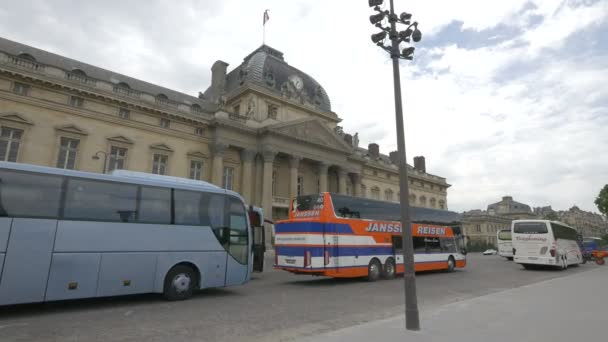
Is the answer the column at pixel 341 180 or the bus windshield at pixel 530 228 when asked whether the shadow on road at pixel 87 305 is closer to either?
the bus windshield at pixel 530 228

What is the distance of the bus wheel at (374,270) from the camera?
15241mm

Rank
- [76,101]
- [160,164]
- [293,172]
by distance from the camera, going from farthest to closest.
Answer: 1. [293,172]
2. [160,164]
3. [76,101]

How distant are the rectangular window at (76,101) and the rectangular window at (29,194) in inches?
745

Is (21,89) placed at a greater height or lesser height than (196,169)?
greater

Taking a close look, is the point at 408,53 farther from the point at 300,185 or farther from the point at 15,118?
the point at 300,185

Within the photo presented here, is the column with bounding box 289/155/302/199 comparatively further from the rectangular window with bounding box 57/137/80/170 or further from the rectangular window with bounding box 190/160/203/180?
the rectangular window with bounding box 57/137/80/170

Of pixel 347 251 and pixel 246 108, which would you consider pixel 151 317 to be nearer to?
pixel 347 251

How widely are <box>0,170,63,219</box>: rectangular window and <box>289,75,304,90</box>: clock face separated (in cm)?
3292

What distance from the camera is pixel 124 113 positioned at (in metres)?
25.9

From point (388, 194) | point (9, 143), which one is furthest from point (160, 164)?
point (388, 194)

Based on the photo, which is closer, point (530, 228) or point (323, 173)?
point (530, 228)

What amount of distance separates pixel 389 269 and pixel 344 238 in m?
3.48

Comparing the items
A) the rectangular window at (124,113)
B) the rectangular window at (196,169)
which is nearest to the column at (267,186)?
the rectangular window at (196,169)

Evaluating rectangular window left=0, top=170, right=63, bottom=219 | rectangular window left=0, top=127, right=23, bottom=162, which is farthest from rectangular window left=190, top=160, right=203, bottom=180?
rectangular window left=0, top=170, right=63, bottom=219
